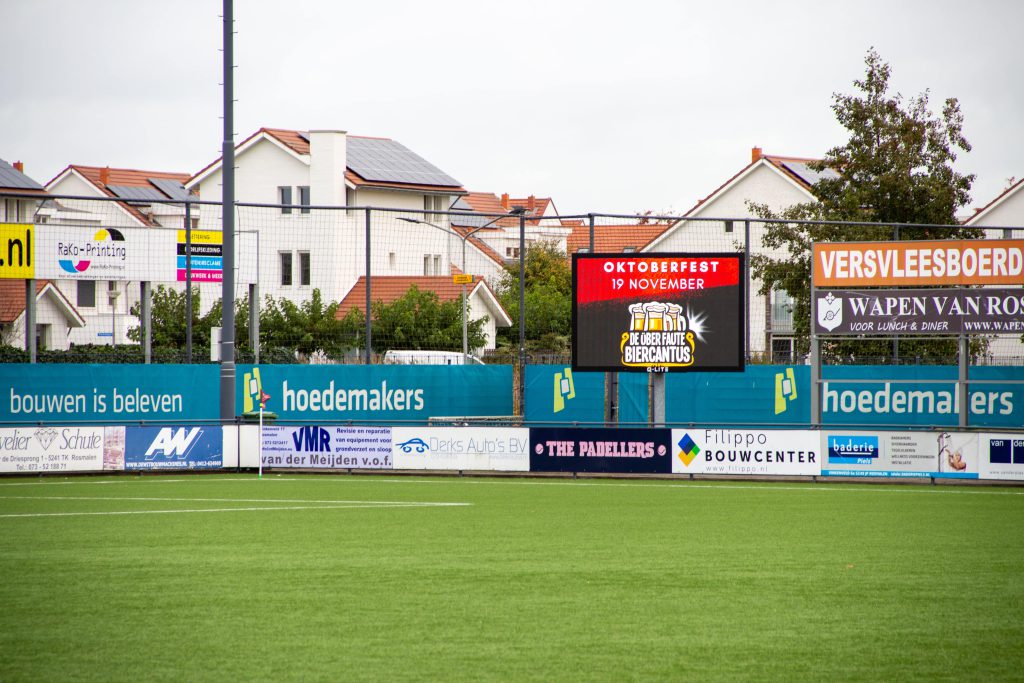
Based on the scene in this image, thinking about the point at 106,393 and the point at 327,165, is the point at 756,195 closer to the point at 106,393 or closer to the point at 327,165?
the point at 327,165

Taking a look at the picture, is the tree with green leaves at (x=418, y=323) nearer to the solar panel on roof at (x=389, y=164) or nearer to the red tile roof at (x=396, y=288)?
the red tile roof at (x=396, y=288)

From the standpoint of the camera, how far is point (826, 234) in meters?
32.7

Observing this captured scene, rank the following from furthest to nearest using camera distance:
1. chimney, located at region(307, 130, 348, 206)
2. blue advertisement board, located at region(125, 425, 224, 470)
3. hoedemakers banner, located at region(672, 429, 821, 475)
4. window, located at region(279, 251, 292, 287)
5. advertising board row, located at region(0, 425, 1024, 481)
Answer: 1. chimney, located at region(307, 130, 348, 206)
2. window, located at region(279, 251, 292, 287)
3. blue advertisement board, located at region(125, 425, 224, 470)
4. hoedemakers banner, located at region(672, 429, 821, 475)
5. advertising board row, located at region(0, 425, 1024, 481)

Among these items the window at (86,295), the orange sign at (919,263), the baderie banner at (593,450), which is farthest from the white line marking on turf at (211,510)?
the window at (86,295)

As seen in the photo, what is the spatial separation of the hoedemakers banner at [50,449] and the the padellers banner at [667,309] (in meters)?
9.87

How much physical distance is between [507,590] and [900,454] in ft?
43.4

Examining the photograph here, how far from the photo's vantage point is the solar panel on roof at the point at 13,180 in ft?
162

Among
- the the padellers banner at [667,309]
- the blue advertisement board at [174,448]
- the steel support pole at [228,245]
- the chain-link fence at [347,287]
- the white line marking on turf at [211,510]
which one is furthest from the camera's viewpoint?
the chain-link fence at [347,287]

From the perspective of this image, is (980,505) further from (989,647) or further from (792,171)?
(792,171)

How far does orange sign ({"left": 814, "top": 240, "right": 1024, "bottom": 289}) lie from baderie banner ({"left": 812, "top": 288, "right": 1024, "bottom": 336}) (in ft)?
1.51

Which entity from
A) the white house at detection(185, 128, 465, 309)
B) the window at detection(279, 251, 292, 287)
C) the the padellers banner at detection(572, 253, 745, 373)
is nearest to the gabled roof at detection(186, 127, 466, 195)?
the white house at detection(185, 128, 465, 309)

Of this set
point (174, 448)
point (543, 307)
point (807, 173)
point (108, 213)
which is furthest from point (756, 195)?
point (174, 448)

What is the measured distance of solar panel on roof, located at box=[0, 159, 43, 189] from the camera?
162ft

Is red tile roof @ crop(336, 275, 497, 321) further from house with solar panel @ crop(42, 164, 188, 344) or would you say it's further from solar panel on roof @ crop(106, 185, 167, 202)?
solar panel on roof @ crop(106, 185, 167, 202)
